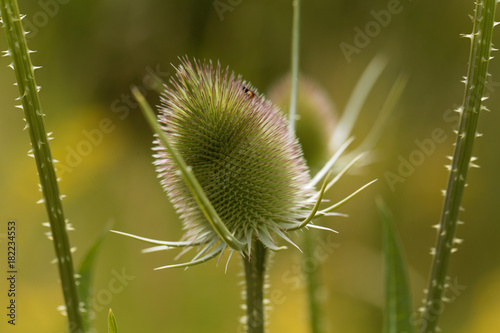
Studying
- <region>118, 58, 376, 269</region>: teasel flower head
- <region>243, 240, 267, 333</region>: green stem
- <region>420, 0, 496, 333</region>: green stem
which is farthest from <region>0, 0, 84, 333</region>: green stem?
<region>420, 0, 496, 333</region>: green stem

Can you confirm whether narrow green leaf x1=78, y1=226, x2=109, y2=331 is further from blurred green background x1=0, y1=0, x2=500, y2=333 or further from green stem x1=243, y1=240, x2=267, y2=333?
blurred green background x1=0, y1=0, x2=500, y2=333

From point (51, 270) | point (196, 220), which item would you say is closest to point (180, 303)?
point (51, 270)

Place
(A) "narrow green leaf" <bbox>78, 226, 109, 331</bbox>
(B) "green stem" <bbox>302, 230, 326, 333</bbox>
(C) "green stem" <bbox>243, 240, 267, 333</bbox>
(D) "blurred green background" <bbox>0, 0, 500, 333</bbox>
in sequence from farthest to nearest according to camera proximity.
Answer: (D) "blurred green background" <bbox>0, 0, 500, 333</bbox>, (B) "green stem" <bbox>302, 230, 326, 333</bbox>, (A) "narrow green leaf" <bbox>78, 226, 109, 331</bbox>, (C) "green stem" <bbox>243, 240, 267, 333</bbox>

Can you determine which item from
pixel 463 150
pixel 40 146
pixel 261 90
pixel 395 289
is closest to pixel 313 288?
pixel 395 289

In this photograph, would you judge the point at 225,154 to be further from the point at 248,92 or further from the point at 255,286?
the point at 255,286

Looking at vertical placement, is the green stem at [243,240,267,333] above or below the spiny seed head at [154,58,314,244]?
below
